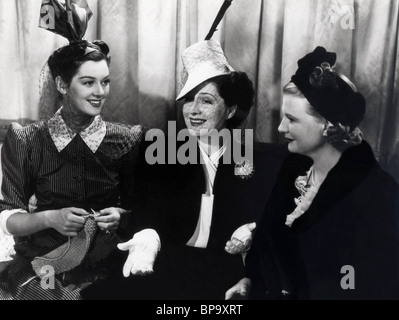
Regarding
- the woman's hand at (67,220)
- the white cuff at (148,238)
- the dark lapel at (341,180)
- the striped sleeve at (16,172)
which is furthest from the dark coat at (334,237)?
the striped sleeve at (16,172)

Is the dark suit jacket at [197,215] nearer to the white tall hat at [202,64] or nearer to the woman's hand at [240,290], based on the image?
the woman's hand at [240,290]

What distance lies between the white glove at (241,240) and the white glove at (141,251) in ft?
0.75

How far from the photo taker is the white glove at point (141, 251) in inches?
61.4

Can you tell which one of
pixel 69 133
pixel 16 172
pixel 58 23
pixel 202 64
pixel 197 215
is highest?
pixel 58 23

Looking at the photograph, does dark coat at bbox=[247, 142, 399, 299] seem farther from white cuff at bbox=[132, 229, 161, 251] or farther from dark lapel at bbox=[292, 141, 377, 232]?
white cuff at bbox=[132, 229, 161, 251]

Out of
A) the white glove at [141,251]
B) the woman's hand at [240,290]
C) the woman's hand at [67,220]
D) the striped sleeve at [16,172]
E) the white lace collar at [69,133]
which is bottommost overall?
the woman's hand at [240,290]

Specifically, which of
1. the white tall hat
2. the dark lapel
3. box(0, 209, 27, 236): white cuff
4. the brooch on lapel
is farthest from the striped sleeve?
the dark lapel

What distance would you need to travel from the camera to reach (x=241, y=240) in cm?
160

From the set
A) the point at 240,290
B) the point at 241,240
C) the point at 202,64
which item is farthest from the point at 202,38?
the point at 240,290

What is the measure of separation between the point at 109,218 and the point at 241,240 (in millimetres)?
425

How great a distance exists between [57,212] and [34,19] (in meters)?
0.63

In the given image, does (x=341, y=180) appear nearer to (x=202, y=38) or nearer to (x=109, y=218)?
(x=202, y=38)
